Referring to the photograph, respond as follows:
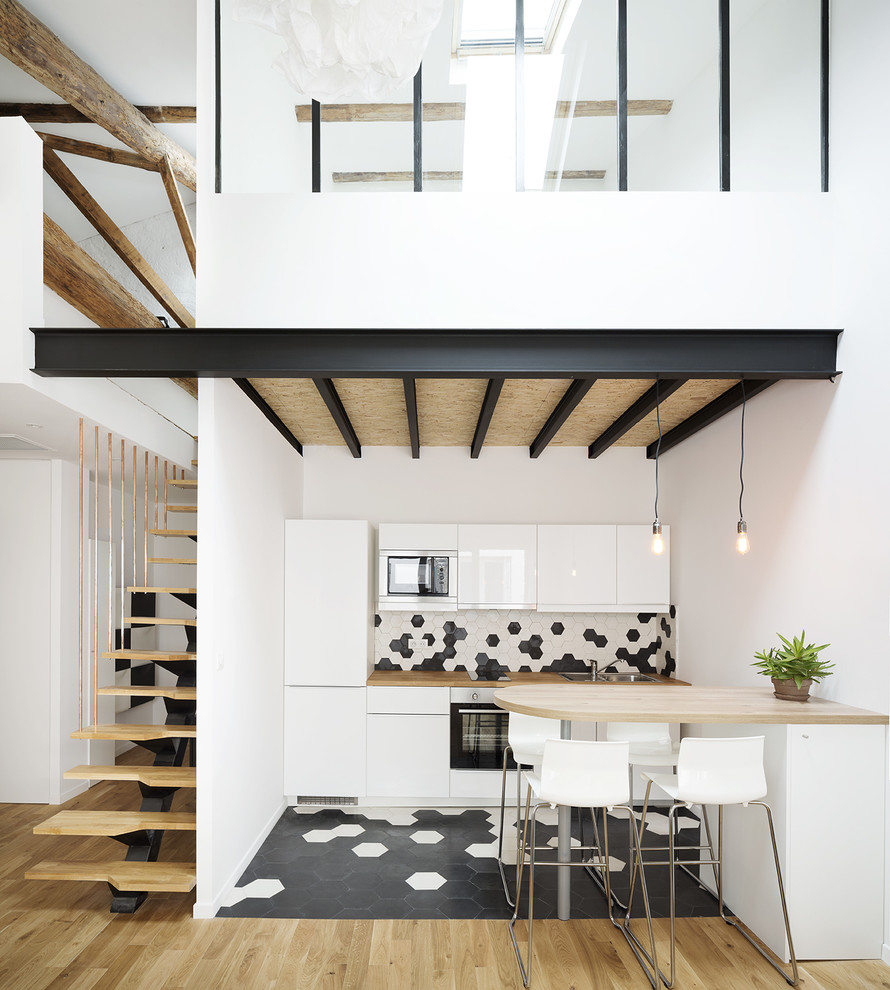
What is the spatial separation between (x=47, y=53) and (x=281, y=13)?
2901 mm

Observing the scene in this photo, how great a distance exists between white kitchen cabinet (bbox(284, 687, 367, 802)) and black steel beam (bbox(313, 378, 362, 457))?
1.73 metres

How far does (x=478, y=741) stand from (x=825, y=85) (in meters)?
4.24

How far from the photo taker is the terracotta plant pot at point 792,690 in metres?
3.33

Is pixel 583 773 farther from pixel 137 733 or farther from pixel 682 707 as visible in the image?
pixel 137 733

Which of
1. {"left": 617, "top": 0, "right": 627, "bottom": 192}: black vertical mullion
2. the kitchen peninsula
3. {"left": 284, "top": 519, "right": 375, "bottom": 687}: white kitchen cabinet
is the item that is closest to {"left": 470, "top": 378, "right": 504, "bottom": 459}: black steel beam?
{"left": 284, "top": 519, "right": 375, "bottom": 687}: white kitchen cabinet

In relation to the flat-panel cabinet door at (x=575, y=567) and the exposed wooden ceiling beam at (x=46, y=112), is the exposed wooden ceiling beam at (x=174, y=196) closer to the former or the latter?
the exposed wooden ceiling beam at (x=46, y=112)

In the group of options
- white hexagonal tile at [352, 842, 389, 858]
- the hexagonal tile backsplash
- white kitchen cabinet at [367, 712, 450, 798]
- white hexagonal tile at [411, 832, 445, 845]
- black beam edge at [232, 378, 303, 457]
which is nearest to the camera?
black beam edge at [232, 378, 303, 457]

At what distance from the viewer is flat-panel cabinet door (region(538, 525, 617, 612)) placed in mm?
5281

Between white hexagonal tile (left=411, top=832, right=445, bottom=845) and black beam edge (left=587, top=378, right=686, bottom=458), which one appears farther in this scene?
white hexagonal tile (left=411, top=832, right=445, bottom=845)

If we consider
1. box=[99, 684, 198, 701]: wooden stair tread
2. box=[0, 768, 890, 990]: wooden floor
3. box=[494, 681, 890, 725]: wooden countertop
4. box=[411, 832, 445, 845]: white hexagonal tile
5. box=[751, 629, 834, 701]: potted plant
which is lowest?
box=[411, 832, 445, 845]: white hexagonal tile

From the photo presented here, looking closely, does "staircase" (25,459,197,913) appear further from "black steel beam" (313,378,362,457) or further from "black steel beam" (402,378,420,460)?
"black steel beam" (402,378,420,460)

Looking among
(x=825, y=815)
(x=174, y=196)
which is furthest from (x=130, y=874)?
(x=174, y=196)

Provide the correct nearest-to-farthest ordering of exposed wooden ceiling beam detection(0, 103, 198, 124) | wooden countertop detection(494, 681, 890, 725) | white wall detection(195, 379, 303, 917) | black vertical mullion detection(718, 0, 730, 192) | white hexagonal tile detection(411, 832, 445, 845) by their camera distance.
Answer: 1. wooden countertop detection(494, 681, 890, 725)
2. white wall detection(195, 379, 303, 917)
3. black vertical mullion detection(718, 0, 730, 192)
4. white hexagonal tile detection(411, 832, 445, 845)
5. exposed wooden ceiling beam detection(0, 103, 198, 124)

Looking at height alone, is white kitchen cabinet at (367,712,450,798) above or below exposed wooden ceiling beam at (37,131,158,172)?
below
